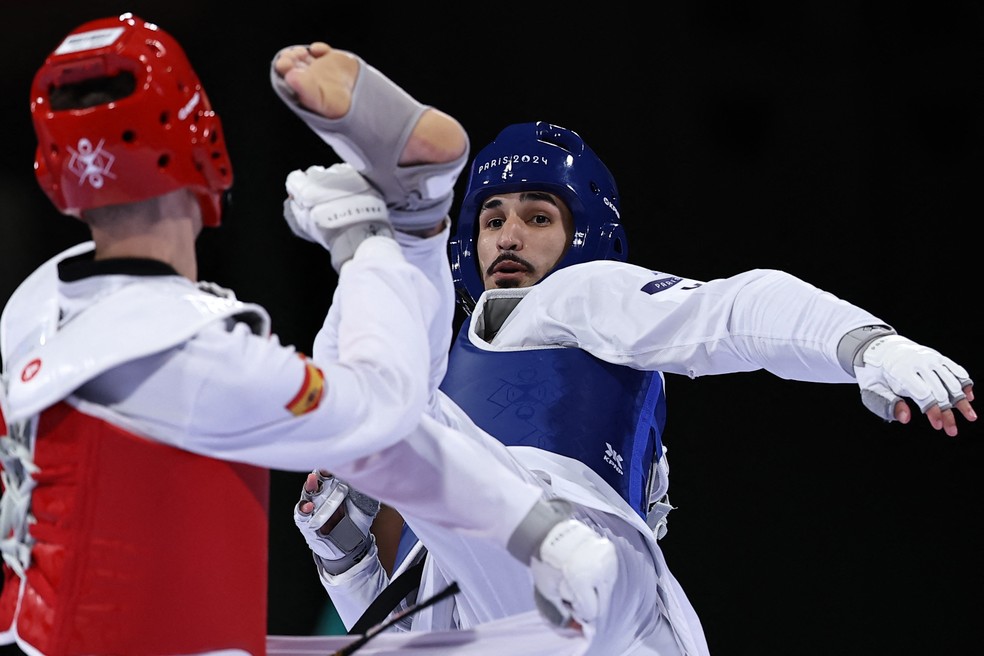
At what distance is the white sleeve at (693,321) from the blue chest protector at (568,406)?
0.08 m

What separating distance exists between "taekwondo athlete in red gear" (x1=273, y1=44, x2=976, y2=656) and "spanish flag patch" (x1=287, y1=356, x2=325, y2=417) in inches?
18.9

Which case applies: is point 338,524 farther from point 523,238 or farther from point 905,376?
point 905,376

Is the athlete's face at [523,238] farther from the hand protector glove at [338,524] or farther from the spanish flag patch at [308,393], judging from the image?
the spanish flag patch at [308,393]

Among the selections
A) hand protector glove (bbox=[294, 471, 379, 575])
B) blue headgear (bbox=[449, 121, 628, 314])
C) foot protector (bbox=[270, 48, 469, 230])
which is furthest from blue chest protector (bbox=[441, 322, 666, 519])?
foot protector (bbox=[270, 48, 469, 230])

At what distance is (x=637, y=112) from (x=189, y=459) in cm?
316

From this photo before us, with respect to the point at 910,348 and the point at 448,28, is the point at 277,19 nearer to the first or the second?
the point at 448,28

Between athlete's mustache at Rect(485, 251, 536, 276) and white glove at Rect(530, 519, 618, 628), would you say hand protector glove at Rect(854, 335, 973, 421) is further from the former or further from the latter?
athlete's mustache at Rect(485, 251, 536, 276)

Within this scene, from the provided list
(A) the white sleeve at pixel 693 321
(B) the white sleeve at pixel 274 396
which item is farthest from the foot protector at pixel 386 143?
(A) the white sleeve at pixel 693 321

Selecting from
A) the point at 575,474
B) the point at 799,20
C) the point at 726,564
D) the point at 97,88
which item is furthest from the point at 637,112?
the point at 97,88

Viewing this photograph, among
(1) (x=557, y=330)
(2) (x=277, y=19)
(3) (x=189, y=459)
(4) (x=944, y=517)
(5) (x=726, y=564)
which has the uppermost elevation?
(2) (x=277, y=19)

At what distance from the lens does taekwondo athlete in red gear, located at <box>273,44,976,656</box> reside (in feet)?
7.32

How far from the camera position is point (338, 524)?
314 centimetres

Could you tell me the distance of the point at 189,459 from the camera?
5.73ft

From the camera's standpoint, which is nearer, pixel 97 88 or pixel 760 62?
pixel 97 88
